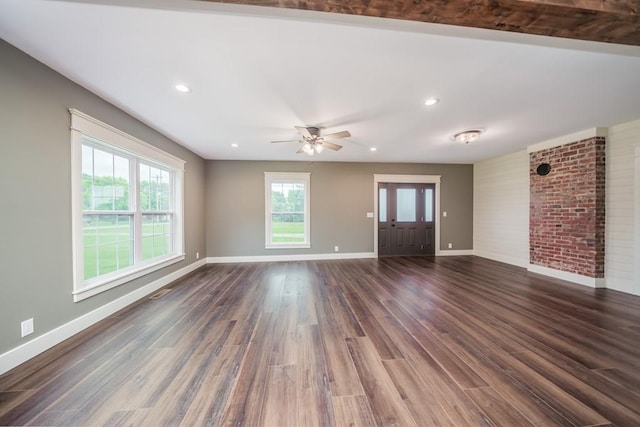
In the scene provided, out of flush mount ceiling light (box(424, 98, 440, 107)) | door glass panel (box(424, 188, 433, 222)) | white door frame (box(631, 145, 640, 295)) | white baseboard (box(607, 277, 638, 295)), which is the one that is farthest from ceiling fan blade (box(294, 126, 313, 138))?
white baseboard (box(607, 277, 638, 295))

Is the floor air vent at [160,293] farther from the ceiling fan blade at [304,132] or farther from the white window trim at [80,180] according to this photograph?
the ceiling fan blade at [304,132]

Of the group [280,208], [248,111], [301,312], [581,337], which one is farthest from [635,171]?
[280,208]

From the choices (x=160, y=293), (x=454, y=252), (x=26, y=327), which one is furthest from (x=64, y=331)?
(x=454, y=252)

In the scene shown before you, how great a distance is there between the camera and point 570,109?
296 cm

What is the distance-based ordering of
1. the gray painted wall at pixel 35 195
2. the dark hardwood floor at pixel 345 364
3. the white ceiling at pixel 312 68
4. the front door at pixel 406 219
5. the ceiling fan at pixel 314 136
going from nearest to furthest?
the dark hardwood floor at pixel 345 364 < the white ceiling at pixel 312 68 < the gray painted wall at pixel 35 195 < the ceiling fan at pixel 314 136 < the front door at pixel 406 219

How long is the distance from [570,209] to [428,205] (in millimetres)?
2804

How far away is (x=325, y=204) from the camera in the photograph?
6.02m

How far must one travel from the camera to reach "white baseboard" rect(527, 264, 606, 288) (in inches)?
145

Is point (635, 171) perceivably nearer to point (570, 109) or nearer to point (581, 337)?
point (570, 109)

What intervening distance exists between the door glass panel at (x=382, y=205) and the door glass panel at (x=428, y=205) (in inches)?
47.3

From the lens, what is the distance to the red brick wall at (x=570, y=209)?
3.70 meters

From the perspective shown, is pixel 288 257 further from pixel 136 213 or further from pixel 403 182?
pixel 403 182

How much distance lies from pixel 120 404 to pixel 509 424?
2.38 m

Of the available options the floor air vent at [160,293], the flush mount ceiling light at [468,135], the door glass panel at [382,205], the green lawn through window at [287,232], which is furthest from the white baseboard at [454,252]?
the floor air vent at [160,293]
